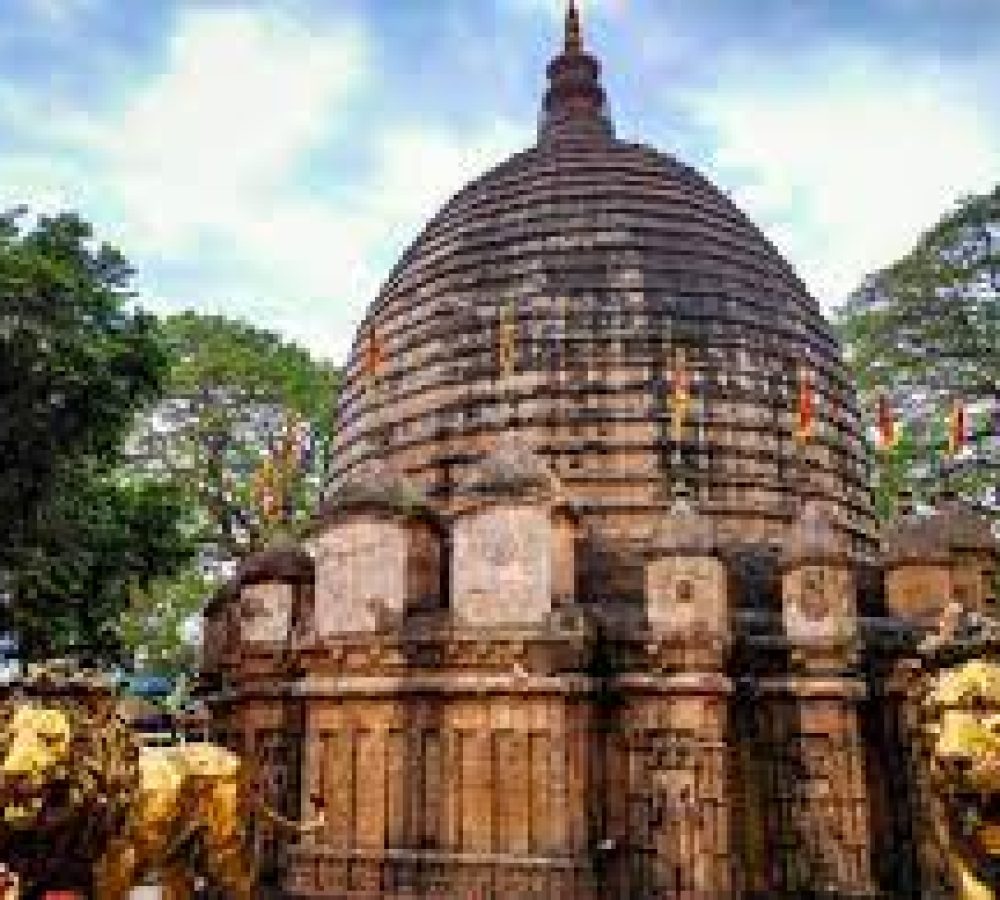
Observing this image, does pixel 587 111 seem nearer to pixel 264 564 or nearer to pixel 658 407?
pixel 658 407

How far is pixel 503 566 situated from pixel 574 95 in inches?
523

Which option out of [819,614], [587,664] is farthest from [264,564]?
[819,614]

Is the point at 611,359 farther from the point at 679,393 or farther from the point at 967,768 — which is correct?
the point at 967,768

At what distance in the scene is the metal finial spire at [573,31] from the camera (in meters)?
23.2

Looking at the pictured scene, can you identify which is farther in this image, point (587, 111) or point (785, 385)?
point (587, 111)

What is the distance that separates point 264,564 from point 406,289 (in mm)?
6076

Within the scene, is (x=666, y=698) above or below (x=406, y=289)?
below

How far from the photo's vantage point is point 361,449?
17.3 m

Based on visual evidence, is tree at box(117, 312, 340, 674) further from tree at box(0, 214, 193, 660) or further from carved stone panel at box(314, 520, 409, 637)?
carved stone panel at box(314, 520, 409, 637)

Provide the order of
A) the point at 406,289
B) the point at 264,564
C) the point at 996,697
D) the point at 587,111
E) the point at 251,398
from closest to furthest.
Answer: the point at 996,697 → the point at 264,564 → the point at 406,289 → the point at 587,111 → the point at 251,398

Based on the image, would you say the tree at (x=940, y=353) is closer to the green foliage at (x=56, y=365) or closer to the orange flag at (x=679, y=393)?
the orange flag at (x=679, y=393)

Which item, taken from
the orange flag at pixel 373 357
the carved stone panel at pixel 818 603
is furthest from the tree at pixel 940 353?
the orange flag at pixel 373 357

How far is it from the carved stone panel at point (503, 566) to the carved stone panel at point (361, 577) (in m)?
0.77

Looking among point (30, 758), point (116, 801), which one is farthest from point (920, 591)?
point (30, 758)
